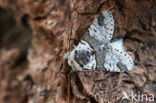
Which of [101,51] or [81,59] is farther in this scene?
[101,51]

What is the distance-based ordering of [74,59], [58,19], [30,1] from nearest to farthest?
[74,59]
[58,19]
[30,1]

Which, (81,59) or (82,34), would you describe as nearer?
(81,59)

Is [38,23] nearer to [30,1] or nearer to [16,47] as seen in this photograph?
[30,1]

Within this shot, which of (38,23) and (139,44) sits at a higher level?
(38,23)

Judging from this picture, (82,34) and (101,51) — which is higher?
(82,34)

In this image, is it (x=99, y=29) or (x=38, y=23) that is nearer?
(x=99, y=29)

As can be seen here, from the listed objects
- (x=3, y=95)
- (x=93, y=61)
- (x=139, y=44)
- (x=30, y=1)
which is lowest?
(x=3, y=95)

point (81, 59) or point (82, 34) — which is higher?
point (82, 34)

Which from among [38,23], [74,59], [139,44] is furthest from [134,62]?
[38,23]
